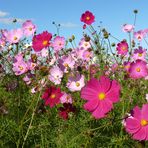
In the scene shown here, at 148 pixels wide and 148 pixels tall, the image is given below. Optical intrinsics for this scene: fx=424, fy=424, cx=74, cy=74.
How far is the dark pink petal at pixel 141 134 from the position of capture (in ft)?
5.04

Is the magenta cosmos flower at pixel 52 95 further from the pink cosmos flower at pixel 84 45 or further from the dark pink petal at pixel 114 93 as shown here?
the pink cosmos flower at pixel 84 45

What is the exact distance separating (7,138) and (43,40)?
595 millimetres

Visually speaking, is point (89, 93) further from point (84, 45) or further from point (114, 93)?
point (84, 45)

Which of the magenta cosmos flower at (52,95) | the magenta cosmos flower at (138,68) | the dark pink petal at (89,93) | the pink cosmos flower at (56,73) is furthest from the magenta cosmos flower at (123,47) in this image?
the dark pink petal at (89,93)

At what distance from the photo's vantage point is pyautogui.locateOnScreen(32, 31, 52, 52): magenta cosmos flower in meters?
2.41

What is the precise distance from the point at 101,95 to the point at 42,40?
0.96 meters

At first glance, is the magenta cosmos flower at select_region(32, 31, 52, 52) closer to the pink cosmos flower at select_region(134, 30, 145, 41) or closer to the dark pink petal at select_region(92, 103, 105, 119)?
the dark pink petal at select_region(92, 103, 105, 119)

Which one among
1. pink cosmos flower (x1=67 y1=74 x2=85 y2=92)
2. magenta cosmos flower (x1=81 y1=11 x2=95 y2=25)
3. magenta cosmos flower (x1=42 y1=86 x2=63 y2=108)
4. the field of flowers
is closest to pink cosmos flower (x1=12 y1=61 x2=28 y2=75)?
the field of flowers

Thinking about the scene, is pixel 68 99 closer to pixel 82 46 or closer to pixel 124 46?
pixel 124 46

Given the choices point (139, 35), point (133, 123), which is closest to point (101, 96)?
point (133, 123)

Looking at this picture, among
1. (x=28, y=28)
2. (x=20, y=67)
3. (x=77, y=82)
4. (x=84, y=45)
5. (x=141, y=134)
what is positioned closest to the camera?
(x=141, y=134)

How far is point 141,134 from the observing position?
155cm

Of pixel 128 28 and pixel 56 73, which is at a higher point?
pixel 128 28

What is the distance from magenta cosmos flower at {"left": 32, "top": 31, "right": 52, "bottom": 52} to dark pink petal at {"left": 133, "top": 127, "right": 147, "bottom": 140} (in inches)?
38.9
